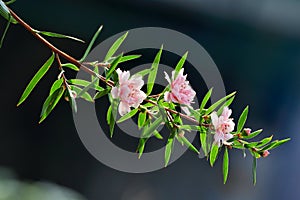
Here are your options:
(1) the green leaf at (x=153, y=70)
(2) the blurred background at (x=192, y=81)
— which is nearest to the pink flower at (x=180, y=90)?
(1) the green leaf at (x=153, y=70)

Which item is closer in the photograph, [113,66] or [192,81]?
[113,66]

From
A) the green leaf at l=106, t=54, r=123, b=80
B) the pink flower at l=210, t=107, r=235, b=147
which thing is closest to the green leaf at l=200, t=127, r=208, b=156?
the pink flower at l=210, t=107, r=235, b=147

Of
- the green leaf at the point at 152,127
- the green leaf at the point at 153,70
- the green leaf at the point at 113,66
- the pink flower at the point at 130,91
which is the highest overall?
the green leaf at the point at 153,70

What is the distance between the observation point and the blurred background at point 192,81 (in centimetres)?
228

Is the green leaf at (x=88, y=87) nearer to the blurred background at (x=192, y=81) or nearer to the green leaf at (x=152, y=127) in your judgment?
the green leaf at (x=152, y=127)

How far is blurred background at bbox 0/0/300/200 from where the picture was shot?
2.28 meters

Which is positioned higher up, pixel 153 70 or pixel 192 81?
pixel 192 81

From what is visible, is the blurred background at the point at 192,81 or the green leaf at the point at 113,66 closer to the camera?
the green leaf at the point at 113,66

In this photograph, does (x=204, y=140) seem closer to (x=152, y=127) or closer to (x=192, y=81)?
(x=152, y=127)

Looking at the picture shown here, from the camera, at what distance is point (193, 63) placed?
2.22m

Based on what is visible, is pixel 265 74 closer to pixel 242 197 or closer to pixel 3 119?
pixel 242 197

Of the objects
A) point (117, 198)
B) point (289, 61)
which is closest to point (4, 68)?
point (117, 198)

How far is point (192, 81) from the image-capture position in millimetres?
2320

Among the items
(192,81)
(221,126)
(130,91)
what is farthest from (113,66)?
(192,81)
